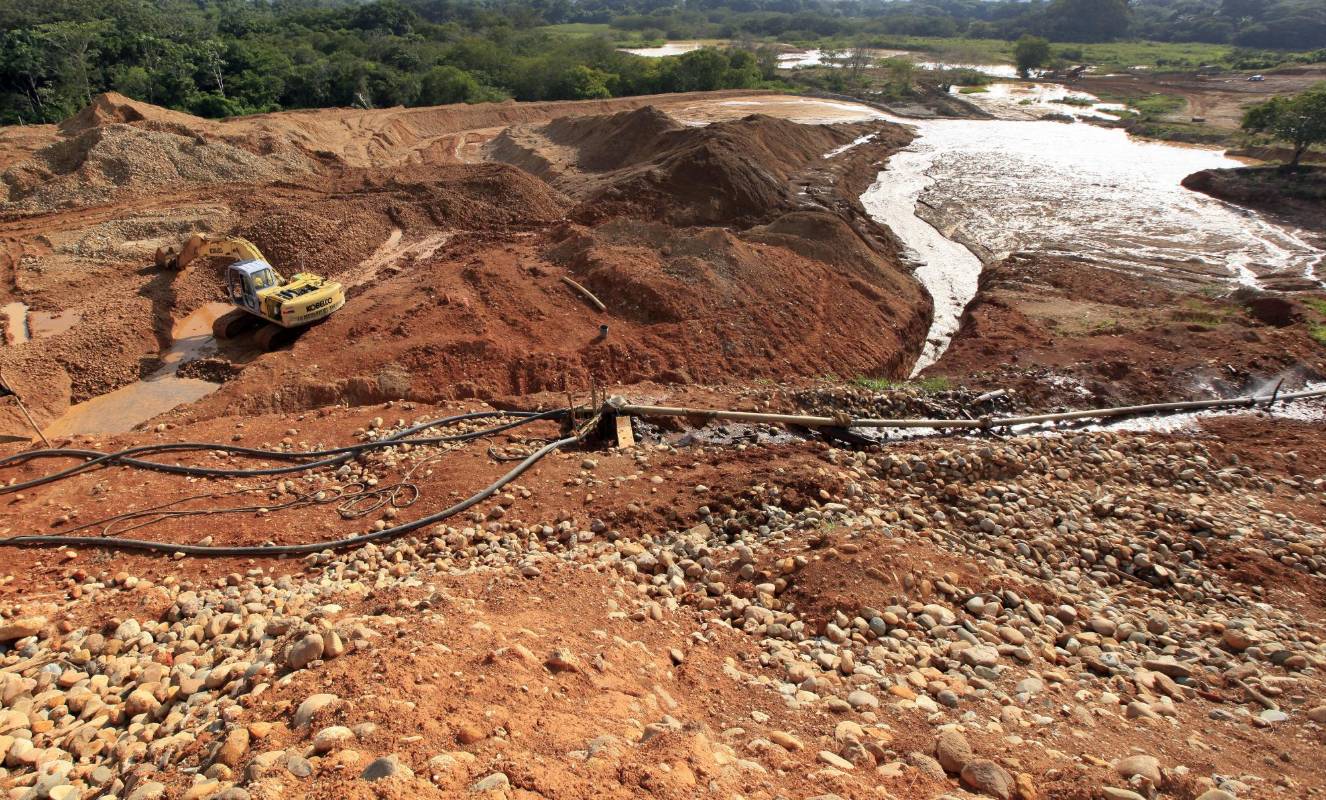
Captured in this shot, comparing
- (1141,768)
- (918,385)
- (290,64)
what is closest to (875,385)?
(918,385)

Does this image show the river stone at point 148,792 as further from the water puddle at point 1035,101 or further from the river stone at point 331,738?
the water puddle at point 1035,101

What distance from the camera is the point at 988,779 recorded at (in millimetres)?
4281

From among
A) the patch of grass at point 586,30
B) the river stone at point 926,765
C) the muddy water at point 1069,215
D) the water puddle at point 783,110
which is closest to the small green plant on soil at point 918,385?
the muddy water at point 1069,215

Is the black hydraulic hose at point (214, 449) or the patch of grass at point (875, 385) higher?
the black hydraulic hose at point (214, 449)

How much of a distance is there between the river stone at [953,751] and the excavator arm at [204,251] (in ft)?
48.2

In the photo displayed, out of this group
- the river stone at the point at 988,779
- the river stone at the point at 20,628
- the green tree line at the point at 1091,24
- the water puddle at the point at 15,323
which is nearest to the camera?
the river stone at the point at 988,779

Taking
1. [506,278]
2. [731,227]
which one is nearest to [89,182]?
[506,278]

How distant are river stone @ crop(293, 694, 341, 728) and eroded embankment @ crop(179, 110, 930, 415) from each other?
8.26m

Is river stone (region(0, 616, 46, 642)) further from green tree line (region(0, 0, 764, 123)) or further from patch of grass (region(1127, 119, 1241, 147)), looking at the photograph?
patch of grass (region(1127, 119, 1241, 147))

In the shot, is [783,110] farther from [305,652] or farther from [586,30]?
[586,30]

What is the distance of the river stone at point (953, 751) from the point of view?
4.49 metres

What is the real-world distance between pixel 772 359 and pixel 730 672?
9.81m

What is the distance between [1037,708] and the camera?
17.5ft

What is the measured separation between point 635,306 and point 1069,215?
2006 centimetres
